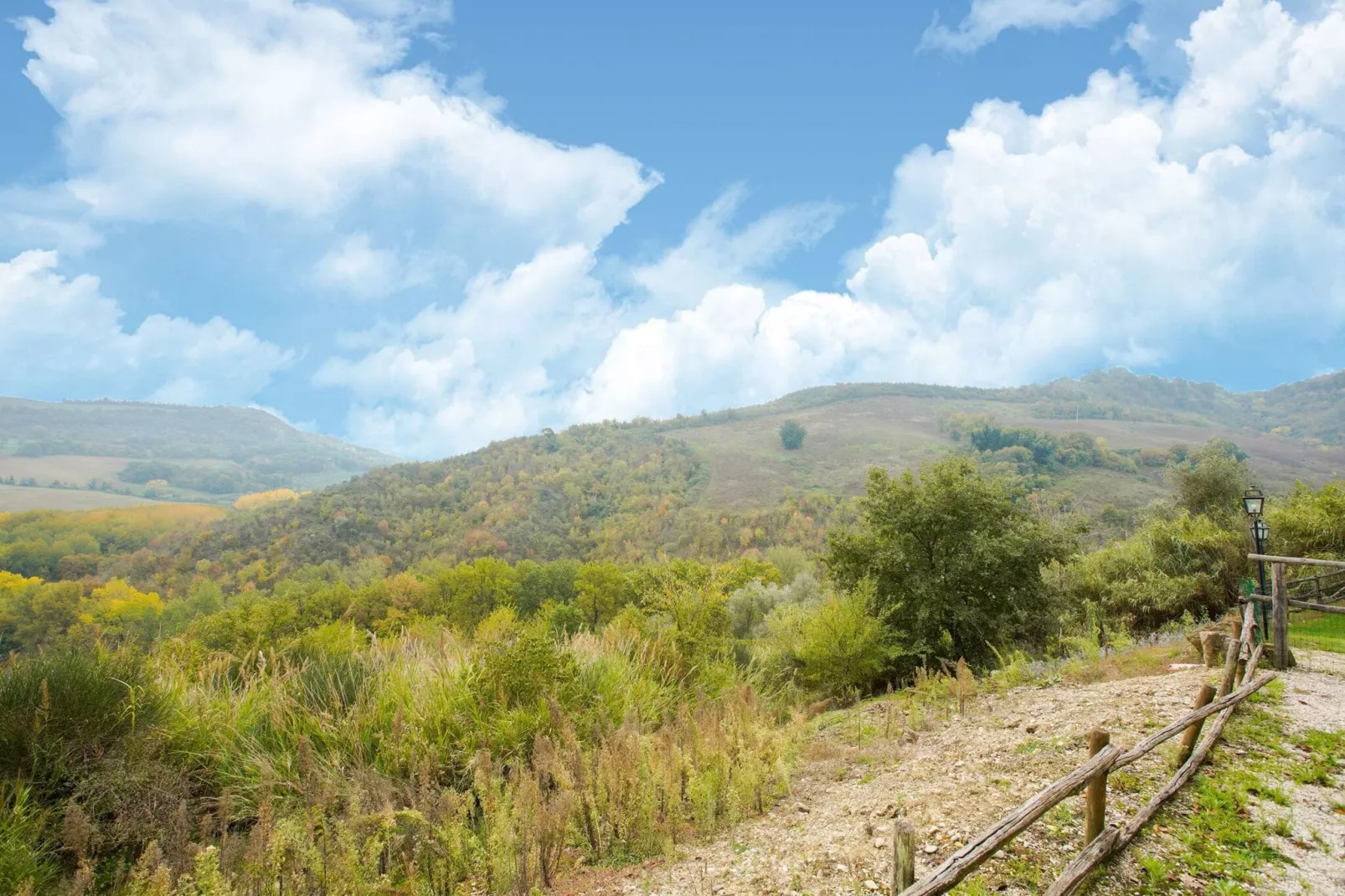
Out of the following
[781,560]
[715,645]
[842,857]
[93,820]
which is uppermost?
[93,820]

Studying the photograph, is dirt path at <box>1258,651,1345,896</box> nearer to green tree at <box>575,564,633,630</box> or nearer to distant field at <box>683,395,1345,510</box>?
green tree at <box>575,564,633,630</box>

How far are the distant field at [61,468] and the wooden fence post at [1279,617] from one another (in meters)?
217

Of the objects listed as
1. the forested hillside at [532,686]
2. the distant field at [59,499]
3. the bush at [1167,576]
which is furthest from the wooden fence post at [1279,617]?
the distant field at [59,499]

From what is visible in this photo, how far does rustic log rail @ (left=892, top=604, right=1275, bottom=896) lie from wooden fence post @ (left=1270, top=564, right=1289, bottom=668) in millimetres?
3847

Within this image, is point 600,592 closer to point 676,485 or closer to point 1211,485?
point 1211,485

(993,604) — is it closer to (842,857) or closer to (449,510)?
(842,857)

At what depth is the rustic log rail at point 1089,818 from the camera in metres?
3.00

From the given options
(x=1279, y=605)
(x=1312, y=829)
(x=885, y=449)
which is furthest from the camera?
(x=885, y=449)

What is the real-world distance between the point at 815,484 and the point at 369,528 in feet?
227

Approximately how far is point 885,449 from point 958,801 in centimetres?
12208

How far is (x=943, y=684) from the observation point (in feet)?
32.3

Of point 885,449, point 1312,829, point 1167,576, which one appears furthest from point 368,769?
point 885,449

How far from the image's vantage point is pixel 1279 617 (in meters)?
8.50

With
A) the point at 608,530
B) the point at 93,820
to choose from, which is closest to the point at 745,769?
the point at 93,820
